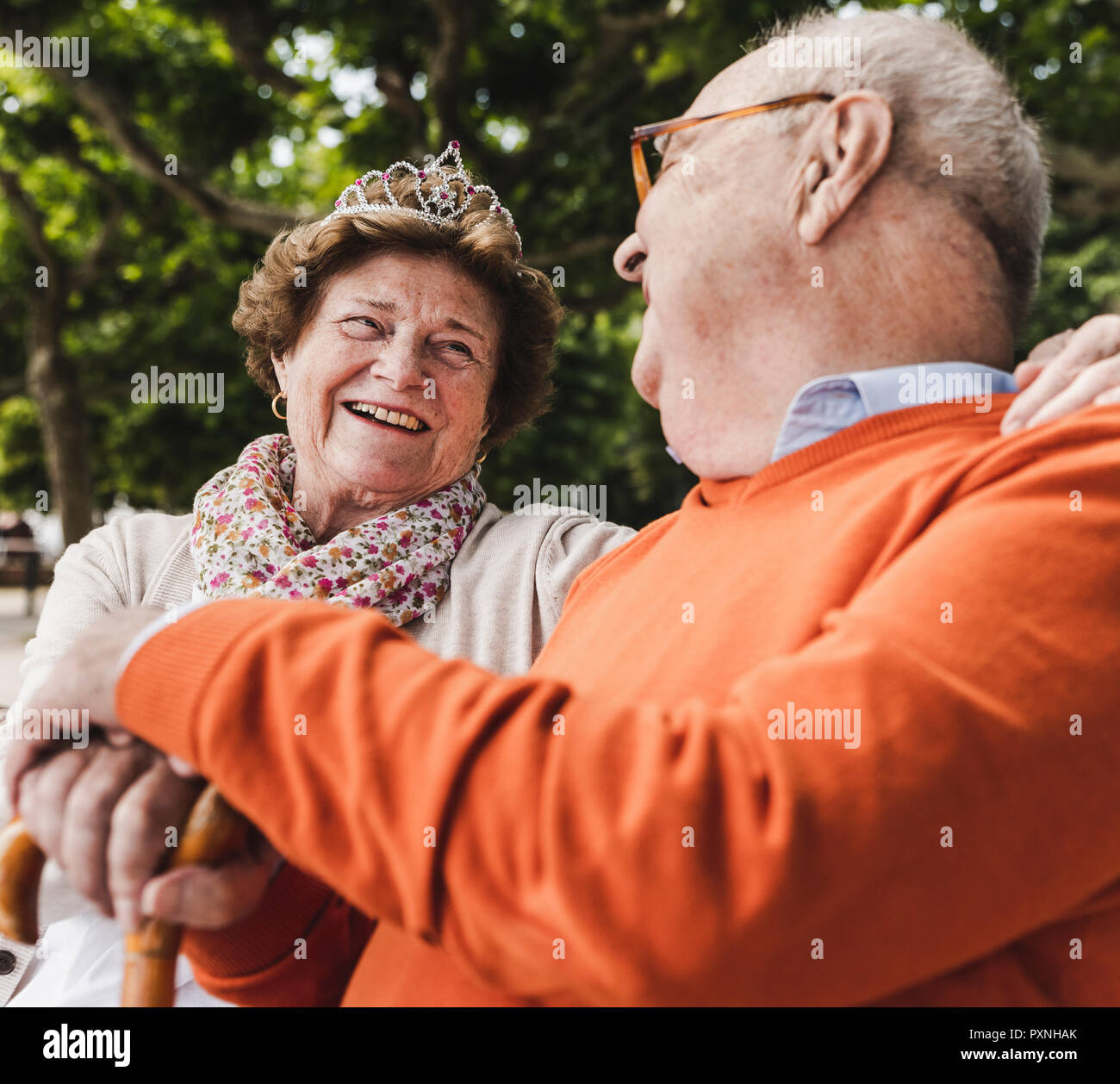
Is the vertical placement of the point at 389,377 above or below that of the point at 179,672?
above

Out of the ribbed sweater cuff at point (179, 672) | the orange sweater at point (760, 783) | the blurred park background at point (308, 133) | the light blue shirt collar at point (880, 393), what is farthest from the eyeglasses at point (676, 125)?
the blurred park background at point (308, 133)

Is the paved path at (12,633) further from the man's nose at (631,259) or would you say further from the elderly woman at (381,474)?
the man's nose at (631,259)

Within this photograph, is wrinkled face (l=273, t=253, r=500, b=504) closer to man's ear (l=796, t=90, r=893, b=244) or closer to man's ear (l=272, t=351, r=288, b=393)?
man's ear (l=272, t=351, r=288, b=393)

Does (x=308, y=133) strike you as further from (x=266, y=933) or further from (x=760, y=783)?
(x=760, y=783)

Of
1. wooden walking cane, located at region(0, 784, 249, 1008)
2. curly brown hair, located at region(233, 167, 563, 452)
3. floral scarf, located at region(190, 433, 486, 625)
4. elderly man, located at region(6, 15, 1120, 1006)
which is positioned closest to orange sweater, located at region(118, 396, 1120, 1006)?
elderly man, located at region(6, 15, 1120, 1006)

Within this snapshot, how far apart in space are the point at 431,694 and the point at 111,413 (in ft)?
68.8

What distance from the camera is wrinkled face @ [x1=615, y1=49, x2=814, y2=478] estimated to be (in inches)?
58.1

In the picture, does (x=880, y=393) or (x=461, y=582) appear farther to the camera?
(x=461, y=582)

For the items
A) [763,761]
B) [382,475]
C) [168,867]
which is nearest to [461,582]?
[382,475]

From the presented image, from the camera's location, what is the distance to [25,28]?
820 centimetres

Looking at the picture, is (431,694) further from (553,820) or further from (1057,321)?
(1057,321)

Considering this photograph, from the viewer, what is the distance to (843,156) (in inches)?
56.3

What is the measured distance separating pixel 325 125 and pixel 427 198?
723cm
